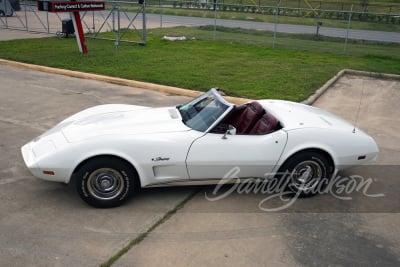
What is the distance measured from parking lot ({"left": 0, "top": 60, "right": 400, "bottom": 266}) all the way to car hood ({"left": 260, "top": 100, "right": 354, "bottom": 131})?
2.76 feet

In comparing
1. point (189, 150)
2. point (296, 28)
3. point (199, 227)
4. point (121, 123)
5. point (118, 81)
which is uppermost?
point (121, 123)

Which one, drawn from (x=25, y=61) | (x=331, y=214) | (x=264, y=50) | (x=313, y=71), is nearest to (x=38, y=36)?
(x=25, y=61)

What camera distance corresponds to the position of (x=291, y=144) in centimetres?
481

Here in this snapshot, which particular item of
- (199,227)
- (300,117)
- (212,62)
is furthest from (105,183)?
(212,62)

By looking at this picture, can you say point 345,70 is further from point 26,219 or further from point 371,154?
point 26,219

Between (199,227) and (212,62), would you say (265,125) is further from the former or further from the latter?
(212,62)

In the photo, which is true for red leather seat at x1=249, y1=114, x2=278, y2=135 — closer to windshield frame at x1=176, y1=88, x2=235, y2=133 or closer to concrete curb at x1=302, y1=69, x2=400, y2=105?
windshield frame at x1=176, y1=88, x2=235, y2=133

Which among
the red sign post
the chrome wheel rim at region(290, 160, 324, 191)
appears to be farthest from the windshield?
the red sign post

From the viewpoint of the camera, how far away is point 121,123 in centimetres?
501

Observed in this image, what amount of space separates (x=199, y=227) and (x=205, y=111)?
1.42 m

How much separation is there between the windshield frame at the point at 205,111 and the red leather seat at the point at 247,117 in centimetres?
38

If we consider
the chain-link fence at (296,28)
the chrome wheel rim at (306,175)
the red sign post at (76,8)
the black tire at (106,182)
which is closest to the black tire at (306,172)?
the chrome wheel rim at (306,175)

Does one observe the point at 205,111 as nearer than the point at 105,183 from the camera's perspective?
No

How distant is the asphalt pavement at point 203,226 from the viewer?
3.88 metres
